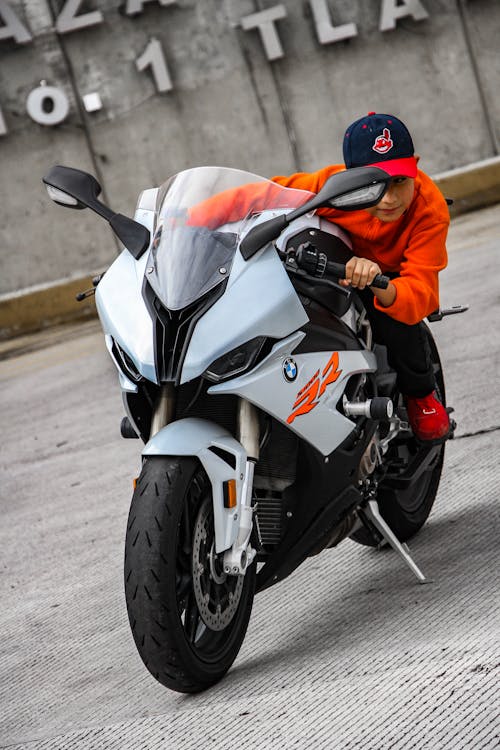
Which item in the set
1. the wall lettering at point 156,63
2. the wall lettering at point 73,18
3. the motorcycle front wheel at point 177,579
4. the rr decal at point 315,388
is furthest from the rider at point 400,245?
the wall lettering at point 73,18

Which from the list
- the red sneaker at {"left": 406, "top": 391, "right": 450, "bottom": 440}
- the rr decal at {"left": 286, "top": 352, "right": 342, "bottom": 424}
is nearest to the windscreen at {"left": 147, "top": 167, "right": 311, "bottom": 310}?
the rr decal at {"left": 286, "top": 352, "right": 342, "bottom": 424}

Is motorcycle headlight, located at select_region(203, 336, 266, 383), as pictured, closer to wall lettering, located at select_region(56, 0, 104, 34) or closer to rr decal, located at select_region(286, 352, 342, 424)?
rr decal, located at select_region(286, 352, 342, 424)

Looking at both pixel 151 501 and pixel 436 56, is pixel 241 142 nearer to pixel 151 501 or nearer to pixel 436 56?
pixel 436 56

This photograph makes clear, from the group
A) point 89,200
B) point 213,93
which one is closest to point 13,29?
point 213,93

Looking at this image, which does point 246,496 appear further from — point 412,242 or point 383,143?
point 383,143

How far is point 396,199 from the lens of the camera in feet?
11.5

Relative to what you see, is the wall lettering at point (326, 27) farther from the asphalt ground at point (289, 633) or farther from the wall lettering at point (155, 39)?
the asphalt ground at point (289, 633)

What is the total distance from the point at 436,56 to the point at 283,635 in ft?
41.0

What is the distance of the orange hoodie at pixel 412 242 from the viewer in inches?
137

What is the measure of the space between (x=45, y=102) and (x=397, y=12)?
4.44 meters

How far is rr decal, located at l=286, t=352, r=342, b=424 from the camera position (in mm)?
3125

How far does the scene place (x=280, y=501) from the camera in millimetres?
3273

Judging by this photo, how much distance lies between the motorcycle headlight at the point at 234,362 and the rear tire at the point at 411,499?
1068 millimetres

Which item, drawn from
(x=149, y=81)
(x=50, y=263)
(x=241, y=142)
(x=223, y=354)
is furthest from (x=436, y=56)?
(x=223, y=354)
